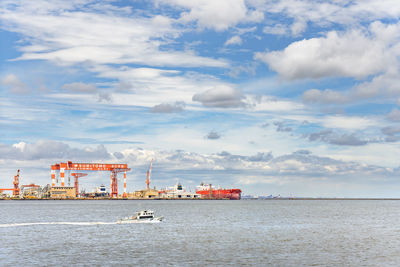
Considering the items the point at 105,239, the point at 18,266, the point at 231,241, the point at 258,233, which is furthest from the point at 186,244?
the point at 18,266

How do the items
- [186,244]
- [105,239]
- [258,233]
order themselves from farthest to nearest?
[258,233] < [105,239] < [186,244]

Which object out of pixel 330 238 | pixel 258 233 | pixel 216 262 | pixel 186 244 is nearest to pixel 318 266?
pixel 216 262

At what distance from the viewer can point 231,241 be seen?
62.0m

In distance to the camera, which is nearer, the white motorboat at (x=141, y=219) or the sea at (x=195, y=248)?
the sea at (x=195, y=248)

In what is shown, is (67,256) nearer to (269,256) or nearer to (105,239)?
(105,239)

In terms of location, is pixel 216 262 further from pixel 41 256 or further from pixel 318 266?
pixel 41 256

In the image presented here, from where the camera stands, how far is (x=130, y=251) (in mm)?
52594

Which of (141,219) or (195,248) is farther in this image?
(141,219)

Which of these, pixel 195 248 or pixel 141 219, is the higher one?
pixel 141 219

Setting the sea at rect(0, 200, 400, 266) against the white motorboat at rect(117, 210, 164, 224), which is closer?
the sea at rect(0, 200, 400, 266)

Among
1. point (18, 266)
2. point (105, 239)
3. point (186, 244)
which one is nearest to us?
point (18, 266)

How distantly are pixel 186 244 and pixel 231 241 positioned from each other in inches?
272

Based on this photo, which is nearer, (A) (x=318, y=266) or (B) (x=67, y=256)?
(A) (x=318, y=266)

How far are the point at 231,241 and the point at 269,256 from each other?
537 inches
